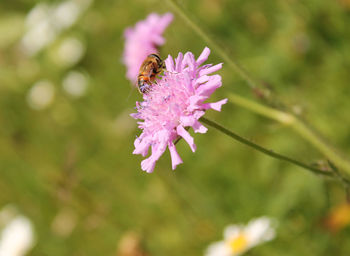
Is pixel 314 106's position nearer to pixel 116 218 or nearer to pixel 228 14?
pixel 228 14

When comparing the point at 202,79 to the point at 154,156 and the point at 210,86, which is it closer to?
the point at 210,86

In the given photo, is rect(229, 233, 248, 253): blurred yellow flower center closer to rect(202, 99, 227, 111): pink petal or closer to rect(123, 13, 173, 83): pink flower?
rect(123, 13, 173, 83): pink flower

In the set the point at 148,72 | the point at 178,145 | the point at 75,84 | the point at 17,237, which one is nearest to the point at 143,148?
the point at 148,72

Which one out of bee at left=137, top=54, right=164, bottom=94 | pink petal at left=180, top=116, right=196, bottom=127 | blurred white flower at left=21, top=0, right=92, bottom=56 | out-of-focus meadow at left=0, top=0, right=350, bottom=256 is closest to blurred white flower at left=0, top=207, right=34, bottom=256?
out-of-focus meadow at left=0, top=0, right=350, bottom=256

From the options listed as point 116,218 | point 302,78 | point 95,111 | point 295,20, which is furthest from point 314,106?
point 95,111

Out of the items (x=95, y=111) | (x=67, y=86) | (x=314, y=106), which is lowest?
(x=314, y=106)

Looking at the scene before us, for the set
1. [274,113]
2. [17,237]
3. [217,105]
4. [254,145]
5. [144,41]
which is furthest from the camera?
[17,237]

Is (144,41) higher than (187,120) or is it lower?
higher
